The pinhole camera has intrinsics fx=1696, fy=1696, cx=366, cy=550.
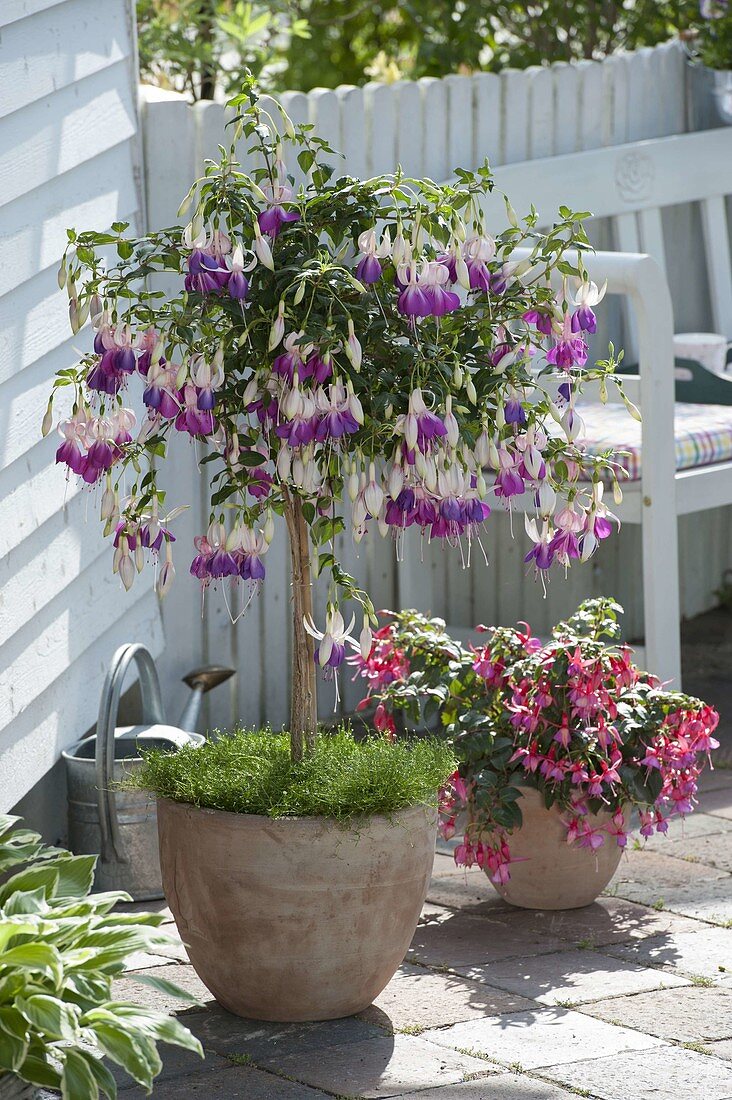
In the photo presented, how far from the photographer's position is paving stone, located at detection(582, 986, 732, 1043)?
9.76 ft

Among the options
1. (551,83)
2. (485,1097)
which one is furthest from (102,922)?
(551,83)

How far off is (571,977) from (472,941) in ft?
0.95

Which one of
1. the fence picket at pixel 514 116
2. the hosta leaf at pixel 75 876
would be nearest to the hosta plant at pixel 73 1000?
the hosta leaf at pixel 75 876

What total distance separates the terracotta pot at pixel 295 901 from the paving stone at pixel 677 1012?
0.41 metres

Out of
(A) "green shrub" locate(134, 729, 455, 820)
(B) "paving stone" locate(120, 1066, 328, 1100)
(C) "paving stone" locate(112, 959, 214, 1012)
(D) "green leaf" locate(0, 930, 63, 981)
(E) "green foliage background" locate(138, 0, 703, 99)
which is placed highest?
(E) "green foliage background" locate(138, 0, 703, 99)

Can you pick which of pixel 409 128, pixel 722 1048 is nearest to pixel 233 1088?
pixel 722 1048

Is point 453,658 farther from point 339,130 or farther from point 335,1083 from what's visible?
point 339,130

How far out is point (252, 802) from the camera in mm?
2934

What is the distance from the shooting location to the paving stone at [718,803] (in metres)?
4.36

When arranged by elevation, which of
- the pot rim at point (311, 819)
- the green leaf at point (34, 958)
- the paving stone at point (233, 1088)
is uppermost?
the pot rim at point (311, 819)

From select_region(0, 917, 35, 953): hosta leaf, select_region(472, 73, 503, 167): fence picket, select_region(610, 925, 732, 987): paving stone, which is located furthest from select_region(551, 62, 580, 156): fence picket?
select_region(0, 917, 35, 953): hosta leaf

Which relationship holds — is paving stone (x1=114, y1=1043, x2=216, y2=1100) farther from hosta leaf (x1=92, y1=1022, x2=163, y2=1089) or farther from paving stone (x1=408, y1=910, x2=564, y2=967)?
paving stone (x1=408, y1=910, x2=564, y2=967)

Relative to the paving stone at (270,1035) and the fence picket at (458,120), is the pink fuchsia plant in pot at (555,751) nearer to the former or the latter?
the paving stone at (270,1035)

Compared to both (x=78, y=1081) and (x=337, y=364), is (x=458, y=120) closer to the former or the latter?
(x=337, y=364)
